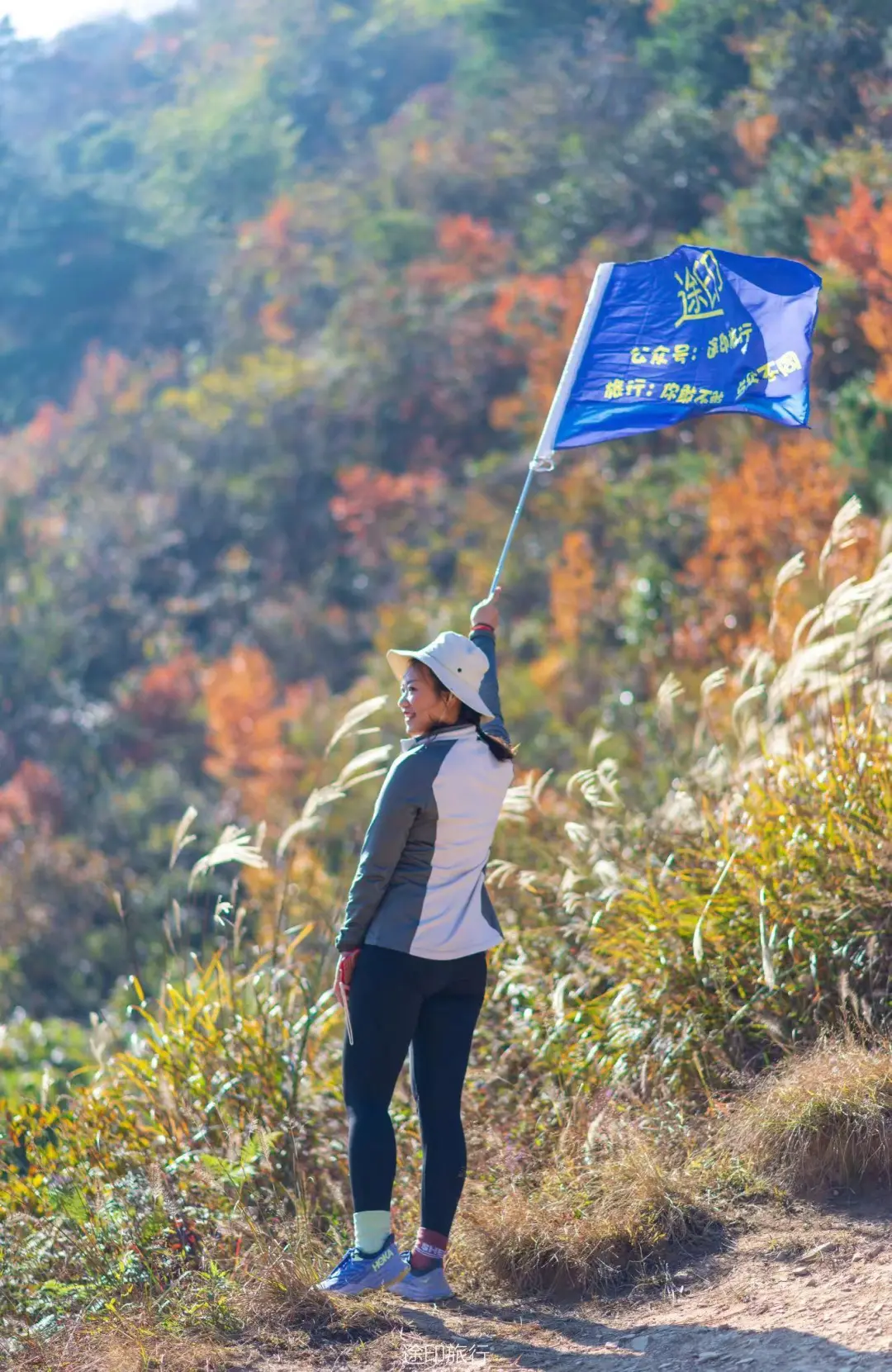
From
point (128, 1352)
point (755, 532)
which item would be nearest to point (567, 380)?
point (128, 1352)

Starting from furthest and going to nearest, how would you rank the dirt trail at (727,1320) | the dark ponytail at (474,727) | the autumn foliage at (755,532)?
1. the autumn foliage at (755,532)
2. the dark ponytail at (474,727)
3. the dirt trail at (727,1320)

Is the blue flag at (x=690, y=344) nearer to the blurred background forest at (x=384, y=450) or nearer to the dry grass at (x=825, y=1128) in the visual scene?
the blurred background forest at (x=384, y=450)

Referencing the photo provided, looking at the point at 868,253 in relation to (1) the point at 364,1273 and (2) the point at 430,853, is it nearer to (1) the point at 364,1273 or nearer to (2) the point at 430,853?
(2) the point at 430,853

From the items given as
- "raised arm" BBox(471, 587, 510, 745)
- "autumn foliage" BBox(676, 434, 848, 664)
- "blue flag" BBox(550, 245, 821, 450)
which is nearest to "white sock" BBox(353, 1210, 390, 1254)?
"raised arm" BBox(471, 587, 510, 745)

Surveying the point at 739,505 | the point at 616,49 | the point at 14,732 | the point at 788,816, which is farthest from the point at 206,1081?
the point at 616,49

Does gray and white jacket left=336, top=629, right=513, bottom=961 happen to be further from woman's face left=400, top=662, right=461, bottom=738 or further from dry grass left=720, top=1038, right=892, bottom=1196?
dry grass left=720, top=1038, right=892, bottom=1196

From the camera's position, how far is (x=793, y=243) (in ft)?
60.4

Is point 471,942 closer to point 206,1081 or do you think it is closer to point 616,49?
point 206,1081

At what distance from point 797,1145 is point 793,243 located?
1593cm

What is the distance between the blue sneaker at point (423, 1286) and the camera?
4.05 meters

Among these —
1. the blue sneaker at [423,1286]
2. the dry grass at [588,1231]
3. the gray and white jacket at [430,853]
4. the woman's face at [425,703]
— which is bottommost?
the dry grass at [588,1231]

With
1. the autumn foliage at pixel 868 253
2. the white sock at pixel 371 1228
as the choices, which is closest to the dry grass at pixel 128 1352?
the white sock at pixel 371 1228

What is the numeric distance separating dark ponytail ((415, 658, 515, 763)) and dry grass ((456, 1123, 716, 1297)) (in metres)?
1.26

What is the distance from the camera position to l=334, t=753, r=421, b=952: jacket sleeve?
4016 millimetres
